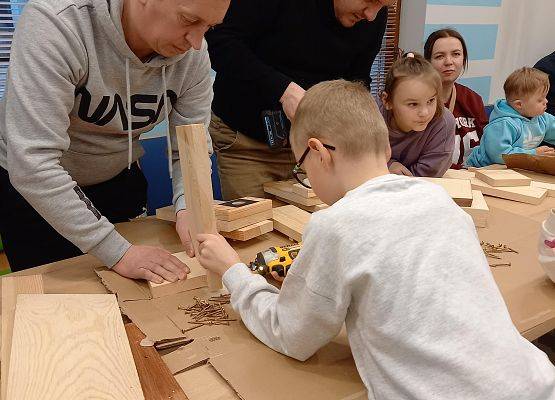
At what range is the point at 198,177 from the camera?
45.4 inches

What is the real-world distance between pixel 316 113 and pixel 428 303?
40 cm

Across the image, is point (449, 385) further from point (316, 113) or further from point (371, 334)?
point (316, 113)

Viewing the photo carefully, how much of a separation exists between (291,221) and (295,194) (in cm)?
23

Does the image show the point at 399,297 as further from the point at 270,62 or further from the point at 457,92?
the point at 457,92

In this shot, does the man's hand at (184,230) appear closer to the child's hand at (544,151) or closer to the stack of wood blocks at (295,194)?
the stack of wood blocks at (295,194)

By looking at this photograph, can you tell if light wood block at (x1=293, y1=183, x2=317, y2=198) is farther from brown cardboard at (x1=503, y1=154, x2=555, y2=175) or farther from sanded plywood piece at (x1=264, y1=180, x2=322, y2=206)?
brown cardboard at (x1=503, y1=154, x2=555, y2=175)

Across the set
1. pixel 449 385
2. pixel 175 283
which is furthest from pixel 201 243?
Result: pixel 449 385

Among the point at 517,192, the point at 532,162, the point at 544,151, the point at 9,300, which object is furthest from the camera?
the point at 544,151

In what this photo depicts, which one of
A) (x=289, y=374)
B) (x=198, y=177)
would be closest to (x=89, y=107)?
(x=198, y=177)

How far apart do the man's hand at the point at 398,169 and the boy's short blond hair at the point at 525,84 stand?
970 mm

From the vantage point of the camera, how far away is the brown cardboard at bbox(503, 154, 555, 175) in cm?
210

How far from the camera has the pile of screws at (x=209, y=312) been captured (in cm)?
102

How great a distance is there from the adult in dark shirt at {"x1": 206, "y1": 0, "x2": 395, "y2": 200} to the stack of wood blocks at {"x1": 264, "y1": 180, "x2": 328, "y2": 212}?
0.08 m

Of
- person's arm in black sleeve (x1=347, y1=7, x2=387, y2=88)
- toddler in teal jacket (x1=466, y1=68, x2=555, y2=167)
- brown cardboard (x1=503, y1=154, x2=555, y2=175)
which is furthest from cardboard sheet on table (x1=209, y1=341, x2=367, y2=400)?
toddler in teal jacket (x1=466, y1=68, x2=555, y2=167)
